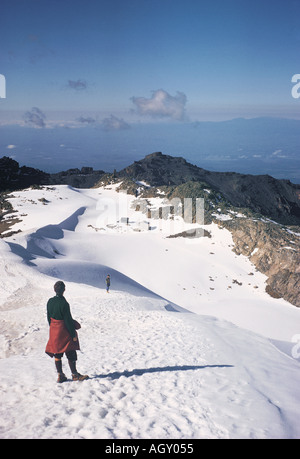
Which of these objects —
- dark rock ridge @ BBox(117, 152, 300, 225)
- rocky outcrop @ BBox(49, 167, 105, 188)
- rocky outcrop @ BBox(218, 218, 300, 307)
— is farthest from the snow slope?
rocky outcrop @ BBox(49, 167, 105, 188)

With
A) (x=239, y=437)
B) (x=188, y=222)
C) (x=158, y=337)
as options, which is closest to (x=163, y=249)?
(x=188, y=222)

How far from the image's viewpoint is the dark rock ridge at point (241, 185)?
7656cm

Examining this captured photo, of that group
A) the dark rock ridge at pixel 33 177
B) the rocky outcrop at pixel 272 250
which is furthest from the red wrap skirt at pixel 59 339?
the dark rock ridge at pixel 33 177

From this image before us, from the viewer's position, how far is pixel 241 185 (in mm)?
80812

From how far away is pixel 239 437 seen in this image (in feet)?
16.8

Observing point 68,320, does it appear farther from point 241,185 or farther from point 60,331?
point 241,185

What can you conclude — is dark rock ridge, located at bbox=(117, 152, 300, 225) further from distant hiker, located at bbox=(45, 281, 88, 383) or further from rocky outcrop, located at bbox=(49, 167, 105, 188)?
distant hiker, located at bbox=(45, 281, 88, 383)

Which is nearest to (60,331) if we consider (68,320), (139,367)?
(68,320)

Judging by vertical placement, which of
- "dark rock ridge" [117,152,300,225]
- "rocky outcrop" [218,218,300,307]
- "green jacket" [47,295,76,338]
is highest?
"dark rock ridge" [117,152,300,225]

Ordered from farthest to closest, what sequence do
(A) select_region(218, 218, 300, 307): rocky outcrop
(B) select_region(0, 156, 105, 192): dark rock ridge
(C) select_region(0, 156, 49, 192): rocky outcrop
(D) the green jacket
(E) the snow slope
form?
(B) select_region(0, 156, 105, 192): dark rock ridge → (C) select_region(0, 156, 49, 192): rocky outcrop → (A) select_region(218, 218, 300, 307): rocky outcrop → (D) the green jacket → (E) the snow slope

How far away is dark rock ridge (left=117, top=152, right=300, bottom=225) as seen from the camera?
76562 mm

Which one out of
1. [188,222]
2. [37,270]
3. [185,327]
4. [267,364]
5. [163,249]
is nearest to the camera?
[267,364]

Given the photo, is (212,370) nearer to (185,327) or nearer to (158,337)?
(158,337)

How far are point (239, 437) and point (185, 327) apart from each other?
23.0 ft
